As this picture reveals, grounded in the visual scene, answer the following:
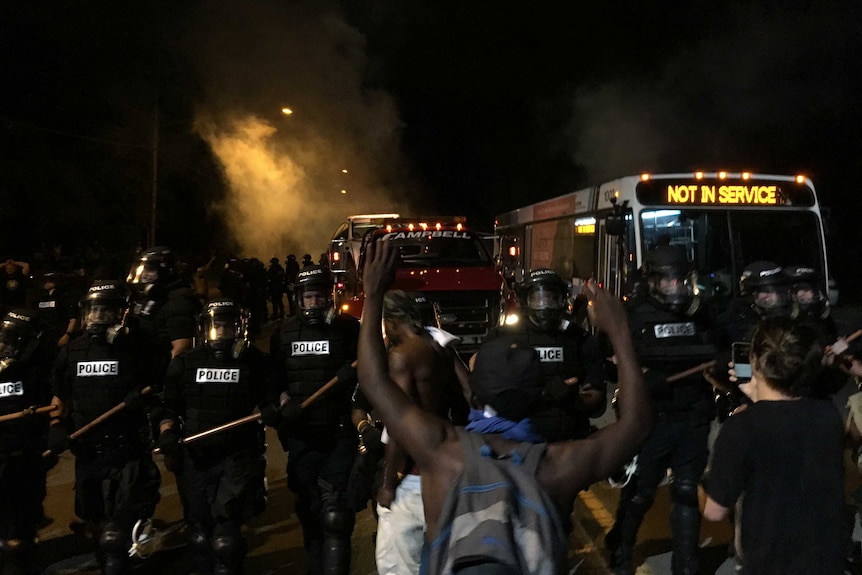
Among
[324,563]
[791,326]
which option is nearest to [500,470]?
[791,326]

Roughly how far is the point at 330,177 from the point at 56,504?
24.2 meters

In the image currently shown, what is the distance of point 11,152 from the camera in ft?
78.9

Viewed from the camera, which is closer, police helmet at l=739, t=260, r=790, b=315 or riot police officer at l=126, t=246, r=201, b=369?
police helmet at l=739, t=260, r=790, b=315

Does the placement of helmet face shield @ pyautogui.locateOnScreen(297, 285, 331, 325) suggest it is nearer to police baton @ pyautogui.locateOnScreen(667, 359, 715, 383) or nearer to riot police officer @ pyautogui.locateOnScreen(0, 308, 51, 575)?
riot police officer @ pyautogui.locateOnScreen(0, 308, 51, 575)

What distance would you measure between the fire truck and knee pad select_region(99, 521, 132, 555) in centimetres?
615

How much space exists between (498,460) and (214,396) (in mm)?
2703

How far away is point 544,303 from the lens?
454cm

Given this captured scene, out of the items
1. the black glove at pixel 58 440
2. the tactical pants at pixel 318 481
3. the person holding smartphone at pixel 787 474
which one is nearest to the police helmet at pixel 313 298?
the tactical pants at pixel 318 481

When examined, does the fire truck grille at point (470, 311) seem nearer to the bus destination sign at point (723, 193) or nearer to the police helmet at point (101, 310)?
the bus destination sign at point (723, 193)

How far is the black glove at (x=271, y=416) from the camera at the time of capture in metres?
4.22

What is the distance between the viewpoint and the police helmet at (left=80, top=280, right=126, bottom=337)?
4.48m

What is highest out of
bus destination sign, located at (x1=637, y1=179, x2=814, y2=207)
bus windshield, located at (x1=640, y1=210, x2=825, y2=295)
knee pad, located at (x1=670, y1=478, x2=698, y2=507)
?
bus destination sign, located at (x1=637, y1=179, x2=814, y2=207)

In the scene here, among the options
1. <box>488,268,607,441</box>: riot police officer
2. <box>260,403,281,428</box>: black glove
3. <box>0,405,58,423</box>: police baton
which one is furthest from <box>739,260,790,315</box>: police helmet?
<box>0,405,58,423</box>: police baton

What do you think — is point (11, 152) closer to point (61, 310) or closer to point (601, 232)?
point (61, 310)
